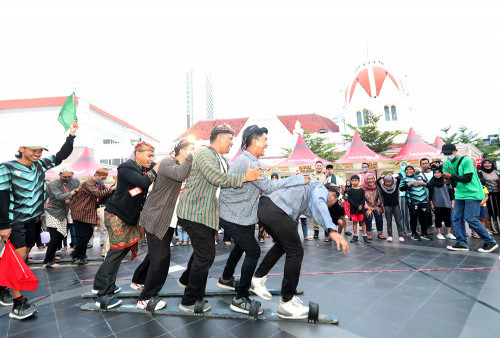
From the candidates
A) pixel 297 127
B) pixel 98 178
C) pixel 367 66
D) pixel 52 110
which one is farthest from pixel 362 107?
pixel 52 110

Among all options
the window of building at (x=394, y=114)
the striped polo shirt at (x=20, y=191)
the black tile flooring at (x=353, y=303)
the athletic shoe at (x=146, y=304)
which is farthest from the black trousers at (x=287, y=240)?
the window of building at (x=394, y=114)

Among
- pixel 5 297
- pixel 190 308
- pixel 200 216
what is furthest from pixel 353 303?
pixel 5 297

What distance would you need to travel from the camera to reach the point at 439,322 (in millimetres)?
2295

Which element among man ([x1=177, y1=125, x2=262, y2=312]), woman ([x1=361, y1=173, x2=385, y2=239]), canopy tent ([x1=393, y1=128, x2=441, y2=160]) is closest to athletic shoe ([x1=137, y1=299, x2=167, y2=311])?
man ([x1=177, y1=125, x2=262, y2=312])

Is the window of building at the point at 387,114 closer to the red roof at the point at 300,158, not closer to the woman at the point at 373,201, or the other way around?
the red roof at the point at 300,158

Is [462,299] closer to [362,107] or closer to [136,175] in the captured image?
[136,175]

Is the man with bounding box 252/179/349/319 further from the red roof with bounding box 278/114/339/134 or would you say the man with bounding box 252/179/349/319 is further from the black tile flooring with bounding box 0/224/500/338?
the red roof with bounding box 278/114/339/134

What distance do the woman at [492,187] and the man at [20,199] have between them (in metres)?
8.35

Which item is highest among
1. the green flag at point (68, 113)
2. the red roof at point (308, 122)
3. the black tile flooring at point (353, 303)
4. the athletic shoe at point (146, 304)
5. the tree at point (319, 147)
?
the red roof at point (308, 122)

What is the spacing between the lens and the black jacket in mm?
2771

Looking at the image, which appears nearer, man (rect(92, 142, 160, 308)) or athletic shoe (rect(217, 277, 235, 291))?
man (rect(92, 142, 160, 308))

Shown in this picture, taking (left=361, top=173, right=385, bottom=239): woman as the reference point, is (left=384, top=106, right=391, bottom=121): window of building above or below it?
above

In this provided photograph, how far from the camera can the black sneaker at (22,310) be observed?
270cm

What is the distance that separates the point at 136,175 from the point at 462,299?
3686 mm
